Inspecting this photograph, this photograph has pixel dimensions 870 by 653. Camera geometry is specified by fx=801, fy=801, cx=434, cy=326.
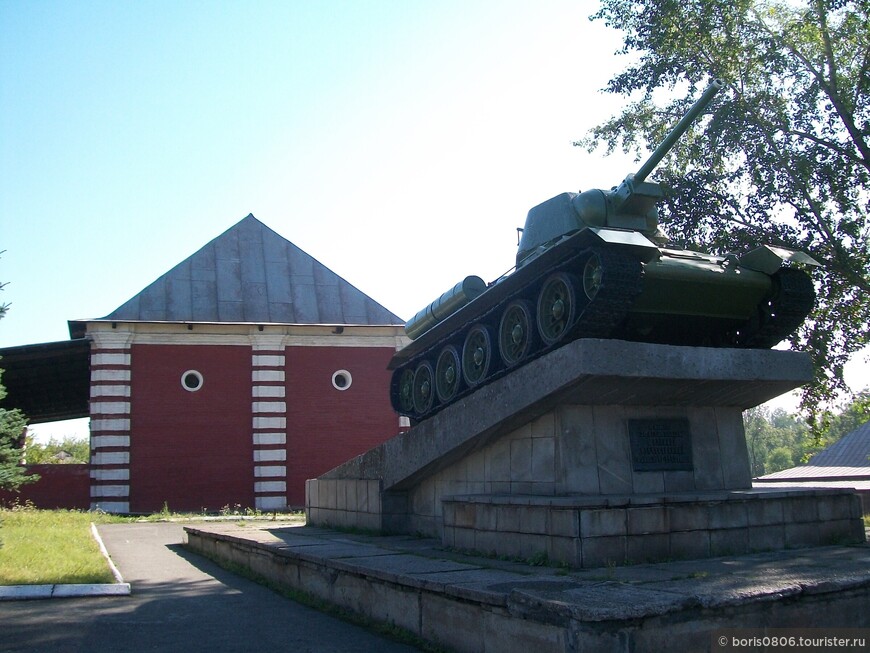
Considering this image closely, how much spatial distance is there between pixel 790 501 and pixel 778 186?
351 inches

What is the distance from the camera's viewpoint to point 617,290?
8.10 m

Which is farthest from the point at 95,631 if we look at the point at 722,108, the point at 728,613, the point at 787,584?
the point at 722,108

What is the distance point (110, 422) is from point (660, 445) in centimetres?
1684

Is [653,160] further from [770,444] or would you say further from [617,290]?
[770,444]

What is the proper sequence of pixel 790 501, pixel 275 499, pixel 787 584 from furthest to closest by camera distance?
1. pixel 275 499
2. pixel 790 501
3. pixel 787 584

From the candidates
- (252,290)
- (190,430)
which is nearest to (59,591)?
(190,430)

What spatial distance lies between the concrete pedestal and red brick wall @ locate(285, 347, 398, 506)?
13.4m

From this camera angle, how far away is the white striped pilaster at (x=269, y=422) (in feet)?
72.6

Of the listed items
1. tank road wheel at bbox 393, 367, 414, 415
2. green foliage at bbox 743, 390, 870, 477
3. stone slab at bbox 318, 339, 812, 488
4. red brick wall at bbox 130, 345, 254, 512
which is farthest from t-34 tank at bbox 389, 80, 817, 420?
green foliage at bbox 743, 390, 870, 477

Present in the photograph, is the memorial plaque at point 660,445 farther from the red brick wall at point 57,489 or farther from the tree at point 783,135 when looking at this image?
the red brick wall at point 57,489

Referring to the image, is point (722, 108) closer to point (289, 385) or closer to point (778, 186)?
point (778, 186)

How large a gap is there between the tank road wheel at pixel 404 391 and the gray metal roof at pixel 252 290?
1038 cm

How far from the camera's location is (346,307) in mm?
24406

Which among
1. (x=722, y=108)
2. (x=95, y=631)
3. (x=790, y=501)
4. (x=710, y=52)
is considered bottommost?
(x=95, y=631)
